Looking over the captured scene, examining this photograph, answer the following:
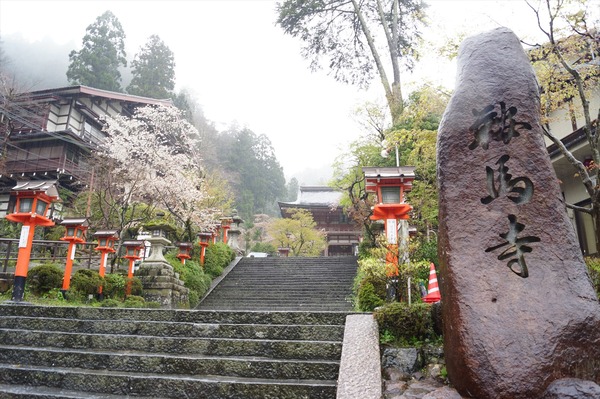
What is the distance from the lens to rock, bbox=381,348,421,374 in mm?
3996

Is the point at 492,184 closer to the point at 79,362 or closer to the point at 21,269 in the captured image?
the point at 79,362

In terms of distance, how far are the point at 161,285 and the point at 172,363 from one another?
828cm

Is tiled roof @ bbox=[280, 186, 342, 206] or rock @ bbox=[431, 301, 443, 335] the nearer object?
rock @ bbox=[431, 301, 443, 335]

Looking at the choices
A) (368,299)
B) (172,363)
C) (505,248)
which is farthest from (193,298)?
(505,248)

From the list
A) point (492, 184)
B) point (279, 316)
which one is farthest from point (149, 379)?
point (492, 184)

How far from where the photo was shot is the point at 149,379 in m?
4.09

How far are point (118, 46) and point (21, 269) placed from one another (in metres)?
33.4

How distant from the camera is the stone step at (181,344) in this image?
4.44 metres

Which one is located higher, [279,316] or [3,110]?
[3,110]

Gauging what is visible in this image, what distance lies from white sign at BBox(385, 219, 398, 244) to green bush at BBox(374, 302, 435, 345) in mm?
3440

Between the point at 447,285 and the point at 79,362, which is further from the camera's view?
the point at 79,362

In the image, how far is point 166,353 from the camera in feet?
15.6

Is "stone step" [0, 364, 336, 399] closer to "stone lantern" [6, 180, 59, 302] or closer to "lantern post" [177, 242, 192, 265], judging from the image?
"stone lantern" [6, 180, 59, 302]

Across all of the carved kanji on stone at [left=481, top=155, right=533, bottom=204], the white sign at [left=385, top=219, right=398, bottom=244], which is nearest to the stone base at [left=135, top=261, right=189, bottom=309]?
the white sign at [left=385, top=219, right=398, bottom=244]
